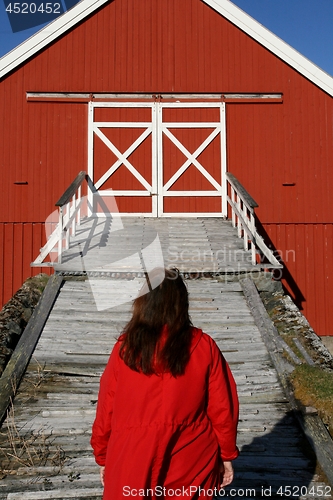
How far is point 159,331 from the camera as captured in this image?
2020 millimetres

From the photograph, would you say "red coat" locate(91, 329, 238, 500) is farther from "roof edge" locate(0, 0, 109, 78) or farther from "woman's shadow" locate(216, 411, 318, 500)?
"roof edge" locate(0, 0, 109, 78)

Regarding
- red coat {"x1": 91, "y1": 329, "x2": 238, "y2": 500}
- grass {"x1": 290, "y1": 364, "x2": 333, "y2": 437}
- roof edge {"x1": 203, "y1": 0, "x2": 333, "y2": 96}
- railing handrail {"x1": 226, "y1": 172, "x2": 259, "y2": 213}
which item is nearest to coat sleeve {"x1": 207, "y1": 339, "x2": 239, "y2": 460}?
red coat {"x1": 91, "y1": 329, "x2": 238, "y2": 500}

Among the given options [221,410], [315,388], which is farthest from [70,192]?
[221,410]

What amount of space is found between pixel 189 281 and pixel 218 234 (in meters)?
1.74

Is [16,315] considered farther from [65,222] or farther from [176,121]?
[176,121]

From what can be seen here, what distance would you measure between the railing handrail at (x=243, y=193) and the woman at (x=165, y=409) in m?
4.88

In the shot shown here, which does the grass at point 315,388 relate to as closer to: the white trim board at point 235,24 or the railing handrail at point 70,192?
the railing handrail at point 70,192

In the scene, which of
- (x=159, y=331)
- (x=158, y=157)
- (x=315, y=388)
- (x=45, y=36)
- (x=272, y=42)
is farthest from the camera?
(x=158, y=157)

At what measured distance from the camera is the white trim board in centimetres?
881

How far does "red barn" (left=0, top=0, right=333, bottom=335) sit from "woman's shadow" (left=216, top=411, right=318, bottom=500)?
18.0ft

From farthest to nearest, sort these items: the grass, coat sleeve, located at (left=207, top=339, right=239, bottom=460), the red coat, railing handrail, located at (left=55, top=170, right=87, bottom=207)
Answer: railing handrail, located at (left=55, top=170, right=87, bottom=207) < the grass < coat sleeve, located at (left=207, top=339, right=239, bottom=460) < the red coat

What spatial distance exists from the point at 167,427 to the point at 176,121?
26.0 ft

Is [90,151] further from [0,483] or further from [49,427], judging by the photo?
[0,483]

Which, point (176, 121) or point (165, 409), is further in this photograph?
point (176, 121)
